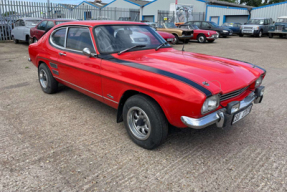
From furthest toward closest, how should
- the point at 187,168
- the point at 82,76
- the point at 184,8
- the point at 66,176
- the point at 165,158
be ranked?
the point at 184,8 → the point at 82,76 → the point at 165,158 → the point at 187,168 → the point at 66,176

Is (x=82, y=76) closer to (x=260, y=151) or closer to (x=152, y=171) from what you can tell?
(x=152, y=171)

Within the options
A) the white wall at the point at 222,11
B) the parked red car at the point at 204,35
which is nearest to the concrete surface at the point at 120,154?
the parked red car at the point at 204,35

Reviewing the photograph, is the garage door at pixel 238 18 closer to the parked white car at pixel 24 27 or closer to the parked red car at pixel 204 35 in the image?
the parked red car at pixel 204 35

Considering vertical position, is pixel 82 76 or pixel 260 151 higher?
pixel 82 76

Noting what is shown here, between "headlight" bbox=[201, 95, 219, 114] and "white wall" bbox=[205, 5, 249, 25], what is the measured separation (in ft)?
100

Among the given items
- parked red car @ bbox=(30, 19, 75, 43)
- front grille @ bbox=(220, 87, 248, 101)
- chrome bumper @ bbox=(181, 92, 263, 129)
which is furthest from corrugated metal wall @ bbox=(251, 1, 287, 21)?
chrome bumper @ bbox=(181, 92, 263, 129)

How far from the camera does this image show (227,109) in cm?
273

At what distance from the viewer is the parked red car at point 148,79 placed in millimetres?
2557

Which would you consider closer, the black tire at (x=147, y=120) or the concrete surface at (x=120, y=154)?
the concrete surface at (x=120, y=154)

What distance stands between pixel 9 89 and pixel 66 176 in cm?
386

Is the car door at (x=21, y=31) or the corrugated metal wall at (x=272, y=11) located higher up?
the corrugated metal wall at (x=272, y=11)

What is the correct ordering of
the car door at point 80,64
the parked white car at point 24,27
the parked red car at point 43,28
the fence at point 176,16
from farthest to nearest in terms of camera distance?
the fence at point 176,16 → the parked white car at point 24,27 → the parked red car at point 43,28 → the car door at point 80,64

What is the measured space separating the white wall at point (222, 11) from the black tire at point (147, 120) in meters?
30.6

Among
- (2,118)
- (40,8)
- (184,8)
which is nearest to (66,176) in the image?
(2,118)
